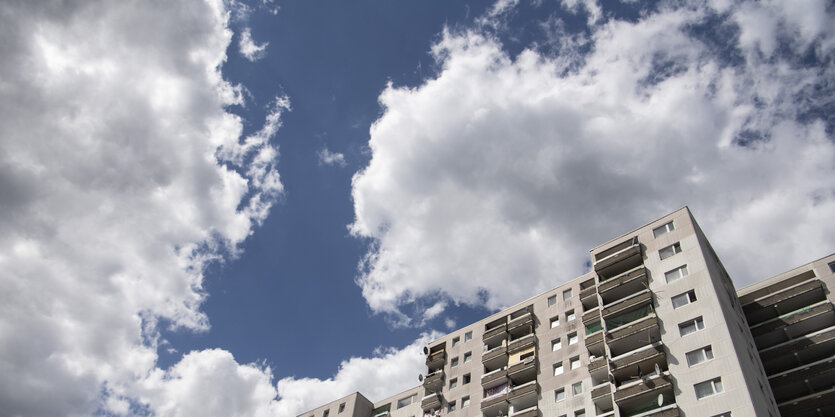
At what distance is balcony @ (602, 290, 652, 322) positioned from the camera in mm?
52062

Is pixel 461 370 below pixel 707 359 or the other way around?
the other way around

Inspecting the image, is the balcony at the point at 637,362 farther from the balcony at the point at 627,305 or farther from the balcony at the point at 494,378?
the balcony at the point at 494,378

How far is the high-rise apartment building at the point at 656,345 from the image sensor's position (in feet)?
147

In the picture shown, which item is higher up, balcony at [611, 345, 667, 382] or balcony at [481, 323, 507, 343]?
balcony at [481, 323, 507, 343]

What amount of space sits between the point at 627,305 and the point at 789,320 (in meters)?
16.6

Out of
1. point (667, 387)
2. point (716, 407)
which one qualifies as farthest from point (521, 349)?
point (716, 407)

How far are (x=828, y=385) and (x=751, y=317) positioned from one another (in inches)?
373

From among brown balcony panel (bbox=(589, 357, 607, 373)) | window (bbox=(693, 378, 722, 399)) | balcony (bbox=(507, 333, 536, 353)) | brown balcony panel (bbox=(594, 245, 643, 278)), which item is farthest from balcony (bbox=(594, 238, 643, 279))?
window (bbox=(693, 378, 722, 399))

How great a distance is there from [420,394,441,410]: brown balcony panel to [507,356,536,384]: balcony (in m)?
9.63

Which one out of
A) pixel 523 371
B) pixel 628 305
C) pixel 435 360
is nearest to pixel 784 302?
pixel 628 305

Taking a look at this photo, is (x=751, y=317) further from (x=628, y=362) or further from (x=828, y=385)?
(x=628, y=362)

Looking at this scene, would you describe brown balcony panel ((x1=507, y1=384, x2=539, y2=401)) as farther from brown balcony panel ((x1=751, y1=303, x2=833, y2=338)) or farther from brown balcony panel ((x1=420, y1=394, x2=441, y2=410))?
brown balcony panel ((x1=751, y1=303, x2=833, y2=338))

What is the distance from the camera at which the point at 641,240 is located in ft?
189

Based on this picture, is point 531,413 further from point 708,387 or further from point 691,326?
point 708,387
